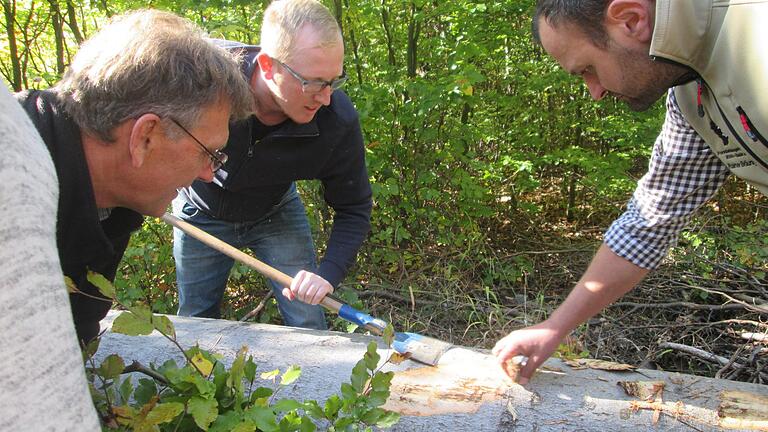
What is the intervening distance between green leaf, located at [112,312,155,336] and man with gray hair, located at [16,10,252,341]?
194 mm

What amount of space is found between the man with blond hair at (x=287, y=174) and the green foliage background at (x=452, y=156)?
1062 mm

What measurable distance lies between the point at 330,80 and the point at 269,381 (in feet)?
3.95

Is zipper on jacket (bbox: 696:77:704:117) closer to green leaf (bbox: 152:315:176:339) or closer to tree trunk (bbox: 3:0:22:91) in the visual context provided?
green leaf (bbox: 152:315:176:339)

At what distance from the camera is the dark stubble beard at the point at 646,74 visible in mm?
1651

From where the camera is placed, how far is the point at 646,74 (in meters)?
1.68

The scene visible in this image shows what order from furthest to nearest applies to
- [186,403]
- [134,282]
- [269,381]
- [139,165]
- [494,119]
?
1. [494,119]
2. [134,282]
3. [269,381]
4. [139,165]
5. [186,403]

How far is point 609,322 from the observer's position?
357 cm

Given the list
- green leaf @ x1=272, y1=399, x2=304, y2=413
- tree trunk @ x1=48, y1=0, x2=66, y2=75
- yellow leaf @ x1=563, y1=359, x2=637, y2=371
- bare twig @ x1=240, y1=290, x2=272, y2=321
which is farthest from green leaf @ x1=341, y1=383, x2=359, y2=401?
tree trunk @ x1=48, y1=0, x2=66, y2=75

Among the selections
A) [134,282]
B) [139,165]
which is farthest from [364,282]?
[139,165]

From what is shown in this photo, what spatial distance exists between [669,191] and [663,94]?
34cm

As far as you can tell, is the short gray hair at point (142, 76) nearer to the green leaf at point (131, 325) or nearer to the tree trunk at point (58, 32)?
the green leaf at point (131, 325)

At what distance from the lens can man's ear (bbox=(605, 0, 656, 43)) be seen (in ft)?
5.15

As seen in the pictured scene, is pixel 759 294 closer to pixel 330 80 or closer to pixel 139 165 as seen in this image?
pixel 330 80

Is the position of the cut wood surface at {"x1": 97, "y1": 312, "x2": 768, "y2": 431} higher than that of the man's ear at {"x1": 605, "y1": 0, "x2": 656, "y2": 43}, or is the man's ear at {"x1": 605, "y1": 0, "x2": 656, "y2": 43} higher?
the man's ear at {"x1": 605, "y1": 0, "x2": 656, "y2": 43}
